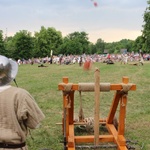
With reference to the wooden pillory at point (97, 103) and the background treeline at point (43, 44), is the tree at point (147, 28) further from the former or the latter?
the wooden pillory at point (97, 103)

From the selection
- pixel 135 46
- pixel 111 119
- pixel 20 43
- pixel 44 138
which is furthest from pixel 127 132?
pixel 135 46

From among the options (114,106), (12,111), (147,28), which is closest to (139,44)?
(147,28)

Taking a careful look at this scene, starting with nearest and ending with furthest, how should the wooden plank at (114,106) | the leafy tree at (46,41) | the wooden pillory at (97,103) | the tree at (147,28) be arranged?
the wooden pillory at (97,103) → the wooden plank at (114,106) → the tree at (147,28) → the leafy tree at (46,41)

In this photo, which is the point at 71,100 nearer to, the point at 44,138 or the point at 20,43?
the point at 44,138

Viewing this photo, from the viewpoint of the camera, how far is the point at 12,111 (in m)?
3.17

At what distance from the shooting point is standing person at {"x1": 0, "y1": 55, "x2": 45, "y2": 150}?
10.4 ft

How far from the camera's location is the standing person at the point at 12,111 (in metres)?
3.16

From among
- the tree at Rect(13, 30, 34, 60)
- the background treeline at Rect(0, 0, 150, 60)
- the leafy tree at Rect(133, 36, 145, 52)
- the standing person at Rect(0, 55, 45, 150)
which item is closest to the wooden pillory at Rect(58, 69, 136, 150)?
the standing person at Rect(0, 55, 45, 150)

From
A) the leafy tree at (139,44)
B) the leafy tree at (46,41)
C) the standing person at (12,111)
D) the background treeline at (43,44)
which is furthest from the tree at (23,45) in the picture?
the standing person at (12,111)

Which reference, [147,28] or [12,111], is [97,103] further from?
[147,28]

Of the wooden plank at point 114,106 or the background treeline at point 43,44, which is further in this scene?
the background treeline at point 43,44

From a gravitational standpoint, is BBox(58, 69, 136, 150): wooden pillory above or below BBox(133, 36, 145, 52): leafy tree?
below

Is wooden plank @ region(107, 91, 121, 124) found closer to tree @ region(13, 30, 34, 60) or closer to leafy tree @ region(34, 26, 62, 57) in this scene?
tree @ region(13, 30, 34, 60)

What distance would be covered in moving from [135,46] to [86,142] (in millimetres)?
88217
